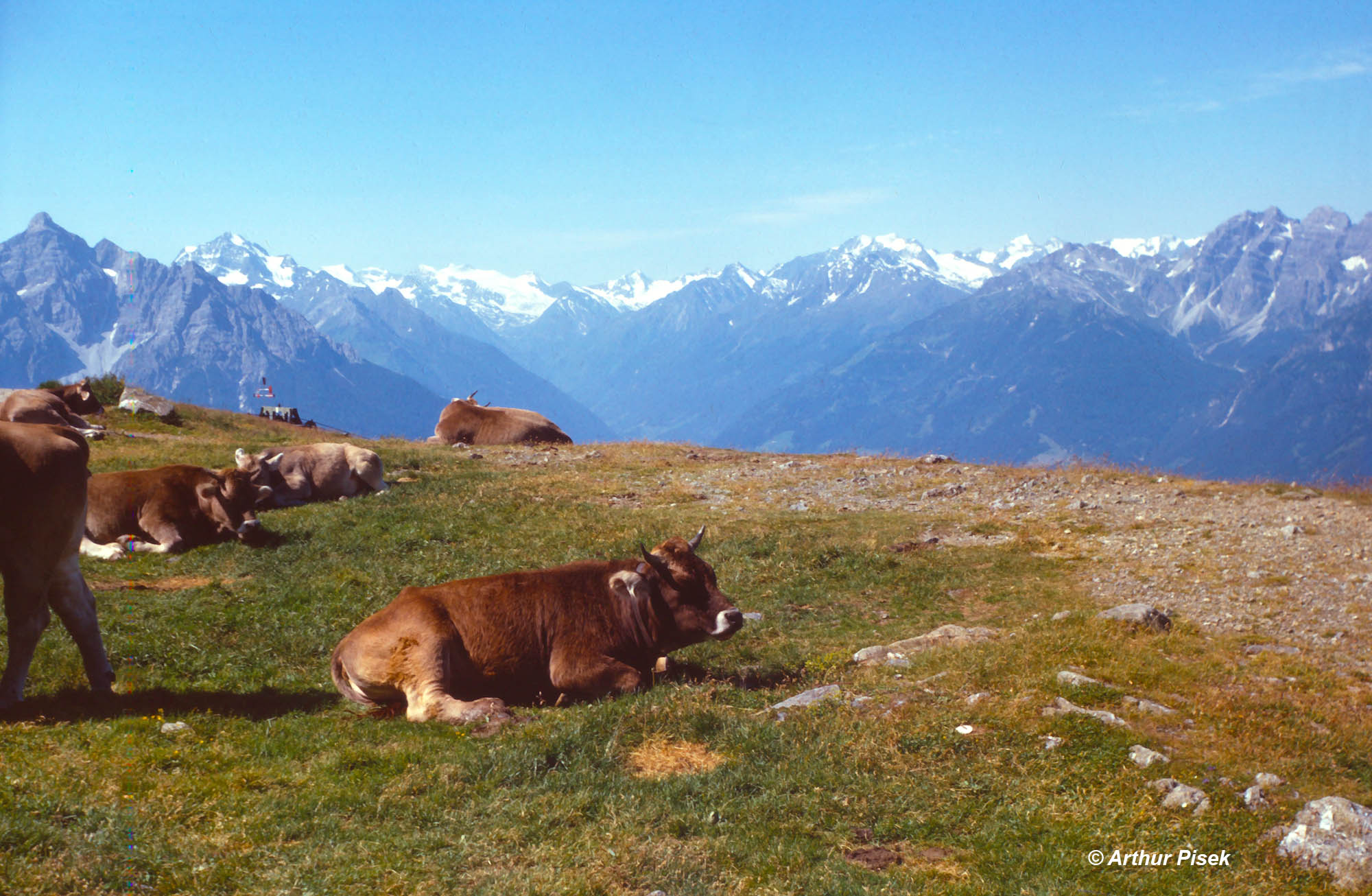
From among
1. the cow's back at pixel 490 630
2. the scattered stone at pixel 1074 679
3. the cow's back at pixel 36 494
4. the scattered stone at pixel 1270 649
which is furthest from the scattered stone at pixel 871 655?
the cow's back at pixel 36 494

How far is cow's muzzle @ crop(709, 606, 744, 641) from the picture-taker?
10609mm

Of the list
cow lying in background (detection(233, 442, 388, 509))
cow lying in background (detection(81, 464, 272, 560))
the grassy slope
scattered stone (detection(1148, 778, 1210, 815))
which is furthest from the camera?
cow lying in background (detection(233, 442, 388, 509))

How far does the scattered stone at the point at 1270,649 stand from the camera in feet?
39.5

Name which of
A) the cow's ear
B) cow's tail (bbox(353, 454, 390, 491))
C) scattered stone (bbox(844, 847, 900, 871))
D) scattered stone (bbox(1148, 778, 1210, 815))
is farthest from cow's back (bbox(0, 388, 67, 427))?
scattered stone (bbox(1148, 778, 1210, 815))

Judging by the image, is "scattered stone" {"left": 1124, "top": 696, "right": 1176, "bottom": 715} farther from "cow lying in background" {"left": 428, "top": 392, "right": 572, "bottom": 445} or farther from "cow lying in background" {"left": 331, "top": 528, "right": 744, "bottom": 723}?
"cow lying in background" {"left": 428, "top": 392, "right": 572, "bottom": 445}

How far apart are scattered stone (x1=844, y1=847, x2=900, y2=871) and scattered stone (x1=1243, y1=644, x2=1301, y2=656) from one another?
25.8 feet

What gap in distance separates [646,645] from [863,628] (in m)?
4.07

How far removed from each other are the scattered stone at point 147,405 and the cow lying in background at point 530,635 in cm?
2521

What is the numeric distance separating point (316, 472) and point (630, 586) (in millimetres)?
13758

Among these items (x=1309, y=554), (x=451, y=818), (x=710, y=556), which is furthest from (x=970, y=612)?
(x=451, y=818)

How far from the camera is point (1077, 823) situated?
6.91 metres

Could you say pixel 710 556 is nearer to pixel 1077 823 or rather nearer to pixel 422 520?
pixel 422 520

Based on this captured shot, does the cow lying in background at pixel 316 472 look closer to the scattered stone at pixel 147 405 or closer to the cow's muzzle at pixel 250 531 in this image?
the cow's muzzle at pixel 250 531

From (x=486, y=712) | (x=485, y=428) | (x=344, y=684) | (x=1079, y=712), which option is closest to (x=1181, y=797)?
(x=1079, y=712)
